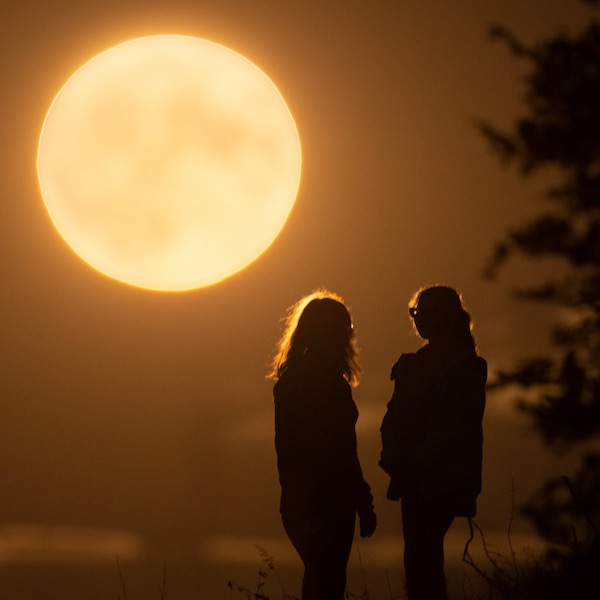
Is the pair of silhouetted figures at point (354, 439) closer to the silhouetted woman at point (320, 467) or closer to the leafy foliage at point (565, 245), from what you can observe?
the silhouetted woman at point (320, 467)

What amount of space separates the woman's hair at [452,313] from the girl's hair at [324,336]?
420 mm

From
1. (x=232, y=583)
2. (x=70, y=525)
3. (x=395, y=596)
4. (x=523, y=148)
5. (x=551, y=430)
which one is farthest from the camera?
(x=70, y=525)

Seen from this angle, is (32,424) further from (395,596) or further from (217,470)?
(395,596)

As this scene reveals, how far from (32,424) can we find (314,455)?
27914 millimetres

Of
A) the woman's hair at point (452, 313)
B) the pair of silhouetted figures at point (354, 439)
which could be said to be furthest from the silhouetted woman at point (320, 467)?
the woman's hair at point (452, 313)

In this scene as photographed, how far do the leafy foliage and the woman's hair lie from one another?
1146mm

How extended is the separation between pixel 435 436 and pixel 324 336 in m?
0.69

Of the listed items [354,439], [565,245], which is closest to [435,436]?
[354,439]

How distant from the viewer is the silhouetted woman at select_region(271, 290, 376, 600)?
6.14 m

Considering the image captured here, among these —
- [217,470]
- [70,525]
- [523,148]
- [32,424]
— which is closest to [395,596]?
[523,148]

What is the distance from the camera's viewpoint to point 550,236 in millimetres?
→ 5137

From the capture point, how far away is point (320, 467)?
6.20 meters

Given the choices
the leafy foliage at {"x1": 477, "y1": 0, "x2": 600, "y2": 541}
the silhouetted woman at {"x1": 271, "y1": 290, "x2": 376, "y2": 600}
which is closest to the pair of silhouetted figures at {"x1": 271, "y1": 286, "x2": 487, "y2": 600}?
the silhouetted woman at {"x1": 271, "y1": 290, "x2": 376, "y2": 600}

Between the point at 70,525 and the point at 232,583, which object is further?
the point at 70,525
